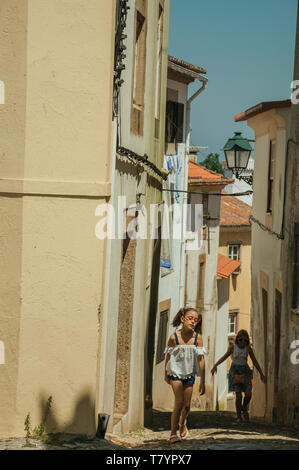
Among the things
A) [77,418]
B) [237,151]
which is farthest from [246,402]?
[77,418]

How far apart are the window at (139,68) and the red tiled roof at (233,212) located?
28.0 metres

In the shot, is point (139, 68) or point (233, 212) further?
point (233, 212)

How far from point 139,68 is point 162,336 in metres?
10.4

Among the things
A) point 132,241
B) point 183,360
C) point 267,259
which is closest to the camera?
point 183,360

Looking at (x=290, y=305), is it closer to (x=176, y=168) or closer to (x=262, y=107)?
(x=262, y=107)

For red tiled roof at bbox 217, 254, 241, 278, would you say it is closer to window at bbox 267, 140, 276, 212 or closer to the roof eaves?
the roof eaves

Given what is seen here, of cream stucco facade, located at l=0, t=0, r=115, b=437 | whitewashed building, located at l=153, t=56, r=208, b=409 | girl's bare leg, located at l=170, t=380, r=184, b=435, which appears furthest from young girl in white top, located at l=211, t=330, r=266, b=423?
whitewashed building, located at l=153, t=56, r=208, b=409

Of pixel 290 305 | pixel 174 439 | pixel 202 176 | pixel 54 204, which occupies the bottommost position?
pixel 174 439

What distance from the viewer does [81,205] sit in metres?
8.66

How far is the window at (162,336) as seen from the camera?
20000 mm

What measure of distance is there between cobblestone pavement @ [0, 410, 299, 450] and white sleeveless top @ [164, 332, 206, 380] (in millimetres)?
789

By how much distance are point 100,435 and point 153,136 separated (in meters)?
5.97

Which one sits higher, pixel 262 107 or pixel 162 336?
pixel 262 107

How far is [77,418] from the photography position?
8.63m
